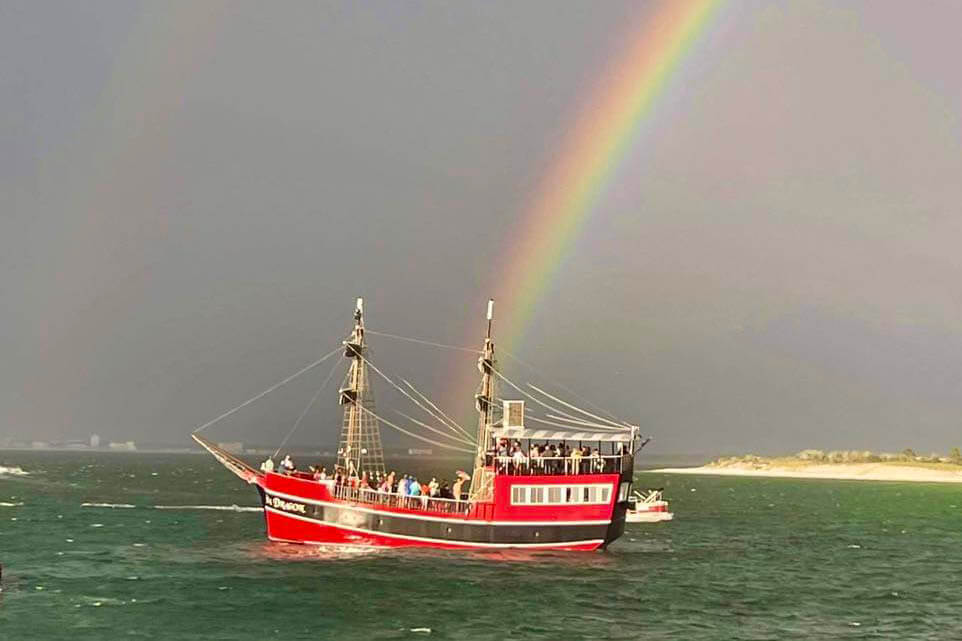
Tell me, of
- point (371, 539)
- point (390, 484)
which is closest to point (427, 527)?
point (390, 484)

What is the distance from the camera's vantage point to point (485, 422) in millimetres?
77875

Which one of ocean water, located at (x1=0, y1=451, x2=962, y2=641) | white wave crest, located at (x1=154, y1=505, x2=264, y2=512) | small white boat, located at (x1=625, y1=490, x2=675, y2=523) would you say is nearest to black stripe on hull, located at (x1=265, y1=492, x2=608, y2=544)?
ocean water, located at (x1=0, y1=451, x2=962, y2=641)

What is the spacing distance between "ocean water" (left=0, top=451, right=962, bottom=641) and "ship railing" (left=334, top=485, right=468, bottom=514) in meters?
3.24

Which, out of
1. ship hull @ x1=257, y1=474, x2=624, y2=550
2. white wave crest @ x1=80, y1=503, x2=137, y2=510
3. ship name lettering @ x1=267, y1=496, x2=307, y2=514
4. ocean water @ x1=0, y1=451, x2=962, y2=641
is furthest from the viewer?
white wave crest @ x1=80, y1=503, x2=137, y2=510

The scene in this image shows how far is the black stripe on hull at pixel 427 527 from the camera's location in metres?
72.6

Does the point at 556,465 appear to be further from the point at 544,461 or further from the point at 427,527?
the point at 427,527

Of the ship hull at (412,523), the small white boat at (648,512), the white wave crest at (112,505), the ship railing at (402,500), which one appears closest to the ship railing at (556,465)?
the ship hull at (412,523)

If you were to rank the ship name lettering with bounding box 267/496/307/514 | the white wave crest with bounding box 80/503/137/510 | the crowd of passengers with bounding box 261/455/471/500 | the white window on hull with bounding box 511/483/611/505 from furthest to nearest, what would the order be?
the white wave crest with bounding box 80/503/137/510
the ship name lettering with bounding box 267/496/307/514
the crowd of passengers with bounding box 261/455/471/500
the white window on hull with bounding box 511/483/611/505

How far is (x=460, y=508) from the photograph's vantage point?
7325 cm

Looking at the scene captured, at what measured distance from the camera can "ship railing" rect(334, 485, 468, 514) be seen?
72750 millimetres

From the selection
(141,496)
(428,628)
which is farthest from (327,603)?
(141,496)

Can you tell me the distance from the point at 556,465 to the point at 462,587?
16.4m

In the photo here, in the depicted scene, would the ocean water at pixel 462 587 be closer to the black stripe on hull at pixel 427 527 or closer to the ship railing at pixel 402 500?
the black stripe on hull at pixel 427 527

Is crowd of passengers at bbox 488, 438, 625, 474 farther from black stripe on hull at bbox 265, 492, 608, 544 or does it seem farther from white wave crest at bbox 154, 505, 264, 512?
white wave crest at bbox 154, 505, 264, 512
